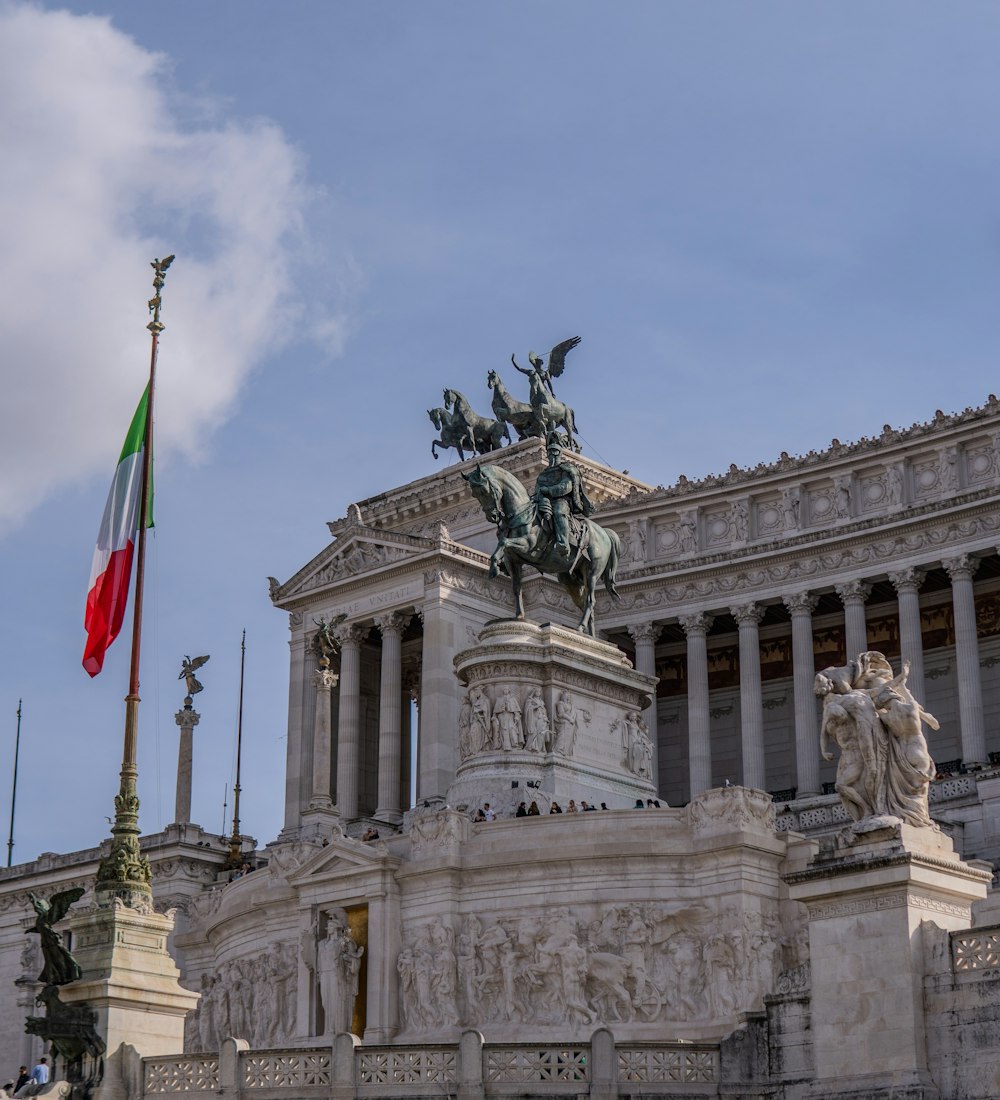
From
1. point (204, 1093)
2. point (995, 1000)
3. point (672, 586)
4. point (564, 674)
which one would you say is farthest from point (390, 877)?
point (672, 586)

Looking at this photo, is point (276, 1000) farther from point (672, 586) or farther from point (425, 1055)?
point (672, 586)

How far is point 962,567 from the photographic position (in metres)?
67.2

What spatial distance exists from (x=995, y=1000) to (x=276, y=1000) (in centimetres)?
2243

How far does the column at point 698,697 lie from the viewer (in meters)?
71.9

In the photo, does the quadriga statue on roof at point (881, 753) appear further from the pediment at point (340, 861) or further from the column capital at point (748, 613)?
the column capital at point (748, 613)

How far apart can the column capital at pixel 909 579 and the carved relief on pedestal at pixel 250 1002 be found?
31.4 meters

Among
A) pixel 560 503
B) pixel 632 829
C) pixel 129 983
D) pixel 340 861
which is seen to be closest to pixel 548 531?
pixel 560 503

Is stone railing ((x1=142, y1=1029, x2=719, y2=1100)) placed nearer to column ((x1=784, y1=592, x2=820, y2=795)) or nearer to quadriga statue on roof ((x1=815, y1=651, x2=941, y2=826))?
quadriga statue on roof ((x1=815, y1=651, x2=941, y2=826))

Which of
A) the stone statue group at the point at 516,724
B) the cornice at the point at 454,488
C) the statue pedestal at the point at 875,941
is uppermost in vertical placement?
the cornice at the point at 454,488

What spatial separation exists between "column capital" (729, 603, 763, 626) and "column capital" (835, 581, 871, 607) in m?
3.49

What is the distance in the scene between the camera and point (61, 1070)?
3039cm

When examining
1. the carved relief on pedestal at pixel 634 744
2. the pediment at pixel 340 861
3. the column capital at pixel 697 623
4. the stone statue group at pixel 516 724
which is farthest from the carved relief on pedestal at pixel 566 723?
the column capital at pixel 697 623

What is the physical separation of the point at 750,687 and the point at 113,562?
39465 millimetres

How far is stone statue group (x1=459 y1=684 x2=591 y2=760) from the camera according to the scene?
47.0 meters
